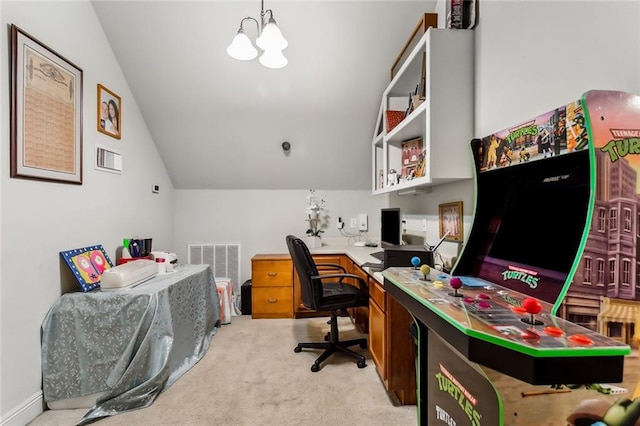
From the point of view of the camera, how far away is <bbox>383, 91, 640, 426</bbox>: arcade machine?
646 mm

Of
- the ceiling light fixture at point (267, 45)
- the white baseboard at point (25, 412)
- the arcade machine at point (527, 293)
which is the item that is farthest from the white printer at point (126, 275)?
the arcade machine at point (527, 293)

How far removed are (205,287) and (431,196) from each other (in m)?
2.28

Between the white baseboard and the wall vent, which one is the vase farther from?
the white baseboard

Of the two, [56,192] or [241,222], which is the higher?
[56,192]

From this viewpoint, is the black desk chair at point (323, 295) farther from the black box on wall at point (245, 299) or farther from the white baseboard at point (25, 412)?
the white baseboard at point (25, 412)

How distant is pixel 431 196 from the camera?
2.28 m

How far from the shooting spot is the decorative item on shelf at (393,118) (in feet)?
7.93

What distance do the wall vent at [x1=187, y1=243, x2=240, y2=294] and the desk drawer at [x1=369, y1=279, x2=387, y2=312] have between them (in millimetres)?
2220

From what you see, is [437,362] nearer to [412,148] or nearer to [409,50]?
[412,148]

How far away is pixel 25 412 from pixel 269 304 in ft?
6.64

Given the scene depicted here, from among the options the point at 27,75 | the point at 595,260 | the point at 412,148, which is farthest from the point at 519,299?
the point at 27,75

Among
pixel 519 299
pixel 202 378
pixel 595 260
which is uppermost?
pixel 595 260

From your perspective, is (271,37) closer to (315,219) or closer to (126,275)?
(126,275)

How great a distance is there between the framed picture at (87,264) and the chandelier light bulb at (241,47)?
5.85ft
